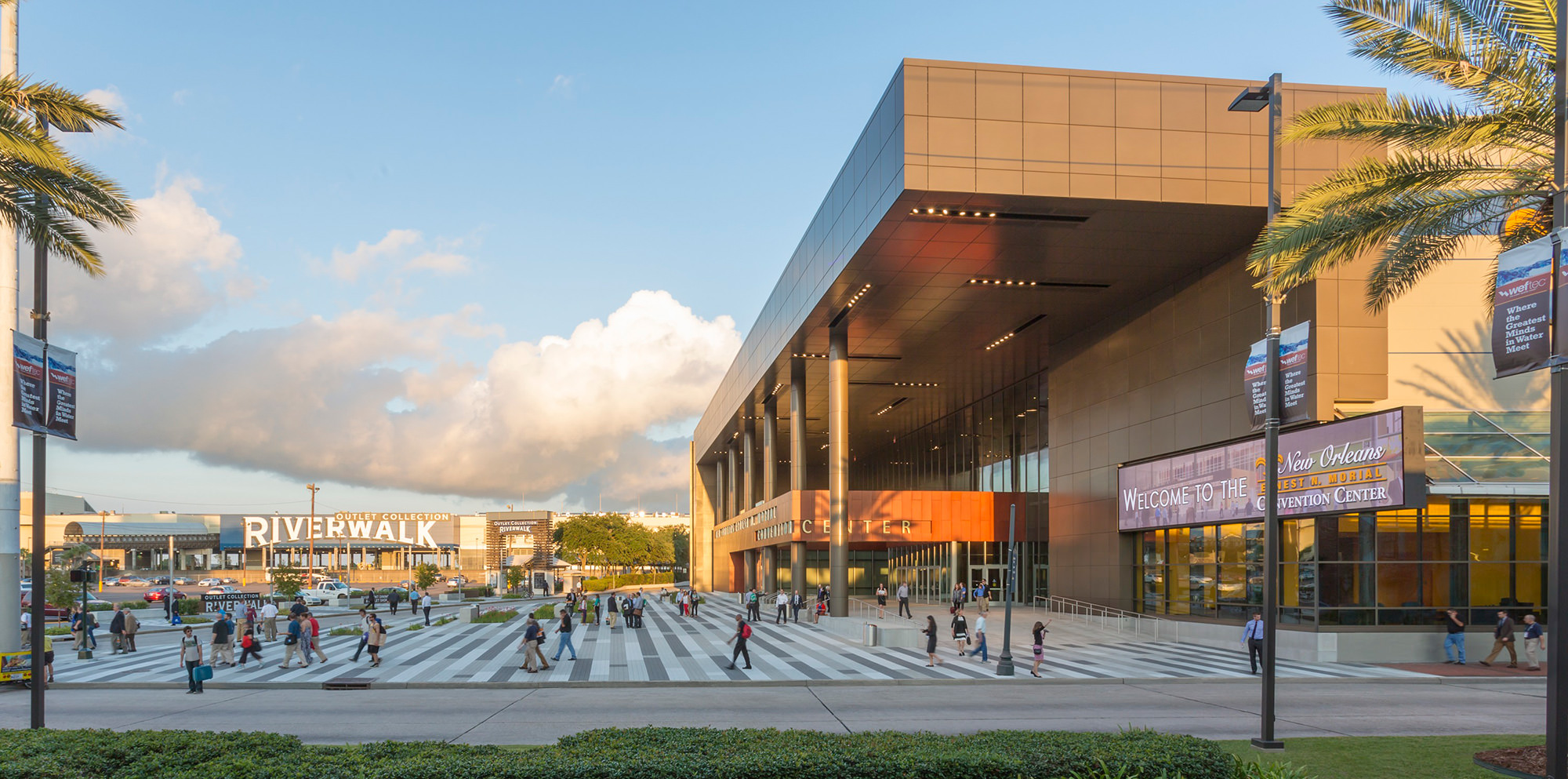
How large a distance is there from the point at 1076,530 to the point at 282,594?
45337 millimetres

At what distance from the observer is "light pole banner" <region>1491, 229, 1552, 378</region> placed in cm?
1189

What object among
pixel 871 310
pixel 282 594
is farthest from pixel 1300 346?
pixel 282 594

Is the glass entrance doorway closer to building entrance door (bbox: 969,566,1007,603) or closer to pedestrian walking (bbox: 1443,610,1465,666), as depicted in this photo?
building entrance door (bbox: 969,566,1007,603)

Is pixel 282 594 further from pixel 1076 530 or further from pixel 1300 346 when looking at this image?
pixel 1300 346

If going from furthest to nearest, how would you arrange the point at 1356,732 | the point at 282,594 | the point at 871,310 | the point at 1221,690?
the point at 282,594, the point at 871,310, the point at 1221,690, the point at 1356,732

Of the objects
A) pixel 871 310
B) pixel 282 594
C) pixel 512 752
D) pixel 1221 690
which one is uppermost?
pixel 871 310

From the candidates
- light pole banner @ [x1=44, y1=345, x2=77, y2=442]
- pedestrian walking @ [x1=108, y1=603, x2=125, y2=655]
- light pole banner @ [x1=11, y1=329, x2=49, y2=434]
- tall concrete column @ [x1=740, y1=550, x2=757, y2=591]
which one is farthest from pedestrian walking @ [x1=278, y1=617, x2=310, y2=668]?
tall concrete column @ [x1=740, y1=550, x2=757, y2=591]

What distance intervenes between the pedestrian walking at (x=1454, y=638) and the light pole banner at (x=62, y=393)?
30.8 m

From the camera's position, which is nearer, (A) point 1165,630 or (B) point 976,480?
(A) point 1165,630

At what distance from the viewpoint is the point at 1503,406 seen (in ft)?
98.1

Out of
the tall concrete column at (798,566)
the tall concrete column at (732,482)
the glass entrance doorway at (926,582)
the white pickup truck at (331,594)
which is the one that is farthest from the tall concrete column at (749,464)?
the white pickup truck at (331,594)

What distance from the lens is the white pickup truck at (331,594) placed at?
70.9 metres

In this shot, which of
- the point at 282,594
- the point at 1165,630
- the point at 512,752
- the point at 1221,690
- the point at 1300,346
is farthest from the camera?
the point at 282,594

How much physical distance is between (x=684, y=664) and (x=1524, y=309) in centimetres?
2190
